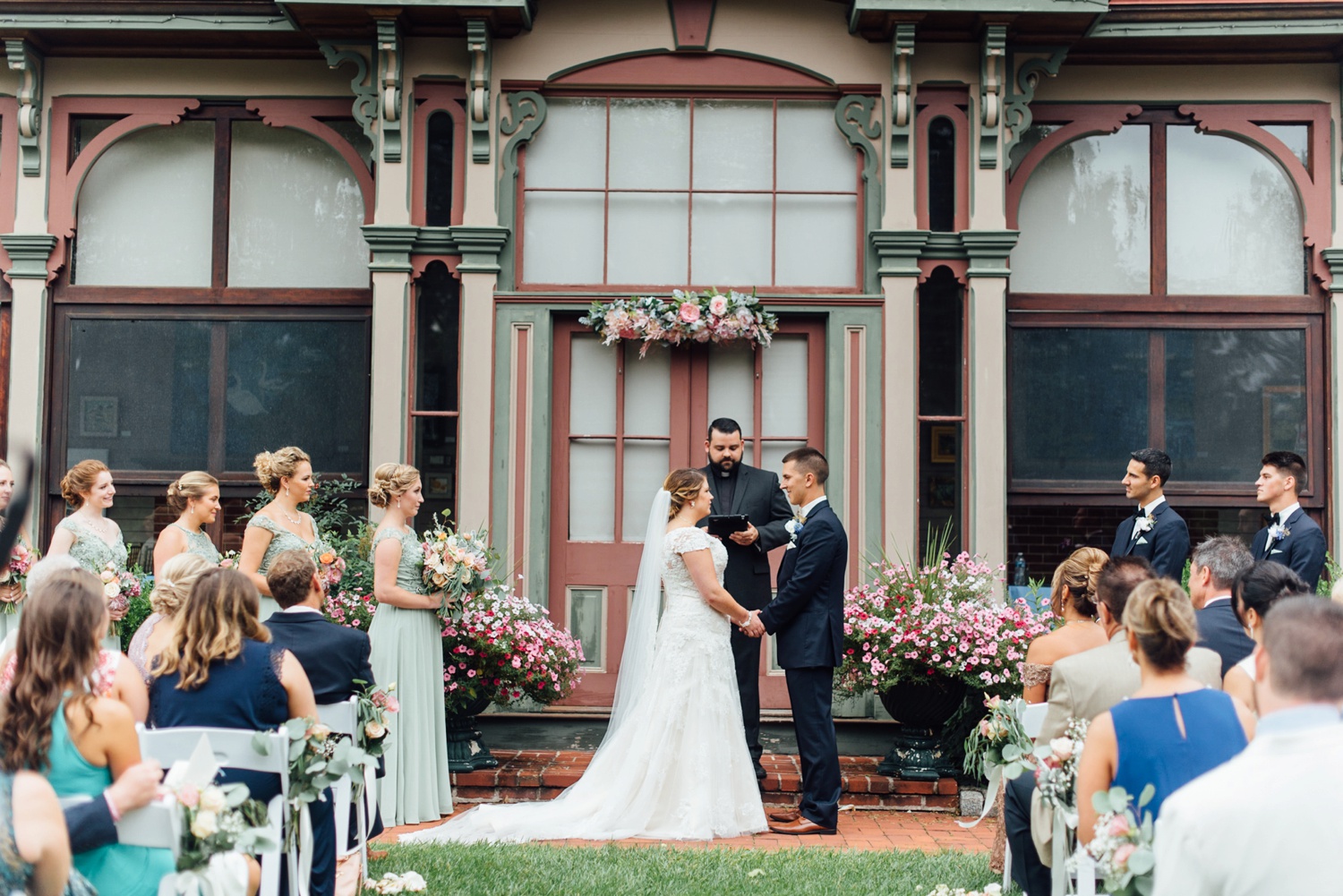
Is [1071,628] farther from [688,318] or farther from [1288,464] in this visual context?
[688,318]

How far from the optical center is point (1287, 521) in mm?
6582

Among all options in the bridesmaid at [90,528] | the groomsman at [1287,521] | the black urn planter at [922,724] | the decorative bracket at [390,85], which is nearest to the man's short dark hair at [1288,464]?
the groomsman at [1287,521]

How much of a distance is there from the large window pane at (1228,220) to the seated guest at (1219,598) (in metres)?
4.08

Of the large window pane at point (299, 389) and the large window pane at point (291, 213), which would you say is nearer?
the large window pane at point (299, 389)

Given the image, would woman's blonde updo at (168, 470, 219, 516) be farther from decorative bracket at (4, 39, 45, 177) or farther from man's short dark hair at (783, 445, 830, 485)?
man's short dark hair at (783, 445, 830, 485)

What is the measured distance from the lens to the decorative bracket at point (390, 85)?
795 cm

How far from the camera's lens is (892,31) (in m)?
8.09

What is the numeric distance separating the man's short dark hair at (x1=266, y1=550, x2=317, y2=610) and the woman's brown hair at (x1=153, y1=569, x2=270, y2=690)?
29.7 inches

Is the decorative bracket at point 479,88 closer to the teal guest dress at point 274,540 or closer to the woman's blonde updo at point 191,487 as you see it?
the woman's blonde updo at point 191,487

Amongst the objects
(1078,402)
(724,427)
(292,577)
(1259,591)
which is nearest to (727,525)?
(724,427)

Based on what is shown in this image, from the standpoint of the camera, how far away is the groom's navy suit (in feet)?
21.2

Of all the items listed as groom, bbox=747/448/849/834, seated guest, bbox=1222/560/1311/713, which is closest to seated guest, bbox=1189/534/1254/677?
seated guest, bbox=1222/560/1311/713

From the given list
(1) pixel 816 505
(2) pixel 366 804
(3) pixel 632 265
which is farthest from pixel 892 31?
(2) pixel 366 804

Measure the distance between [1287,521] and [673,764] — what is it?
135 inches
